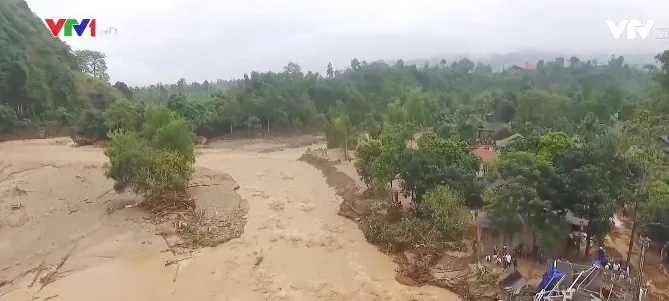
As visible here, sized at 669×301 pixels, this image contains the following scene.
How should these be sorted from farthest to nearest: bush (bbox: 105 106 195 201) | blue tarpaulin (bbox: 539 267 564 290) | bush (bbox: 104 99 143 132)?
bush (bbox: 104 99 143 132), bush (bbox: 105 106 195 201), blue tarpaulin (bbox: 539 267 564 290)

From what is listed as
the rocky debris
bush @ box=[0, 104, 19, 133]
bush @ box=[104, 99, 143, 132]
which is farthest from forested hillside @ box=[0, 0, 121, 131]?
bush @ box=[104, 99, 143, 132]

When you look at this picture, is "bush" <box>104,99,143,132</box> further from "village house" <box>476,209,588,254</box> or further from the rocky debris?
"village house" <box>476,209,588,254</box>

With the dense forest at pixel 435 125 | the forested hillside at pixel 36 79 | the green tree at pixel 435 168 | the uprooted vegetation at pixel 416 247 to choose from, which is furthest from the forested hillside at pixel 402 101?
the uprooted vegetation at pixel 416 247

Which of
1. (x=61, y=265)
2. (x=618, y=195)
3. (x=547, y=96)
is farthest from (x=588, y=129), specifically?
(x=61, y=265)

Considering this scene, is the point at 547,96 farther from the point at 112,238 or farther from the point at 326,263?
the point at 112,238

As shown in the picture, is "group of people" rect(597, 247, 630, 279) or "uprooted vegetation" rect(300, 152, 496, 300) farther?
"uprooted vegetation" rect(300, 152, 496, 300)

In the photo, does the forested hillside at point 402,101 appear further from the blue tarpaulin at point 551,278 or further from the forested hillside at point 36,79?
the blue tarpaulin at point 551,278
